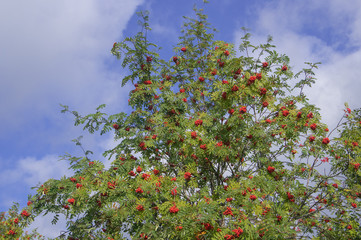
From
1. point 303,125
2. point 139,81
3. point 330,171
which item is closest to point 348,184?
point 330,171

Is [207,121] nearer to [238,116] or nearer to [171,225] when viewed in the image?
[238,116]

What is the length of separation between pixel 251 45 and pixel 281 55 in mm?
1073

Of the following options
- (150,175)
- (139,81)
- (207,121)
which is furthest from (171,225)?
(139,81)

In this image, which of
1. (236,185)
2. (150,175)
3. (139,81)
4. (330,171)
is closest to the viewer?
(236,185)

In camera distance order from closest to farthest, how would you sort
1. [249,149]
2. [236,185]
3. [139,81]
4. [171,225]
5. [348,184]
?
[171,225], [236,185], [249,149], [348,184], [139,81]

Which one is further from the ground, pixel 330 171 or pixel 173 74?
pixel 173 74

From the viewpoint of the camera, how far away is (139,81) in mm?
12211

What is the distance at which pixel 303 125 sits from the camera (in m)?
8.73

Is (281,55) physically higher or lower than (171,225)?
higher

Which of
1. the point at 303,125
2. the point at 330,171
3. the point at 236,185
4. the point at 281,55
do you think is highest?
the point at 281,55

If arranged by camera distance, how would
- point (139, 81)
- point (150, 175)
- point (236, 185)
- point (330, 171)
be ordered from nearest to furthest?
point (236, 185)
point (150, 175)
point (330, 171)
point (139, 81)

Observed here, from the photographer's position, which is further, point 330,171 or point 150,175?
point 330,171

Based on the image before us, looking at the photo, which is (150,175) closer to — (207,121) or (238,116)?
(207,121)

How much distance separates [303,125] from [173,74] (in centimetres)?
554
